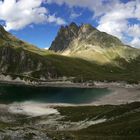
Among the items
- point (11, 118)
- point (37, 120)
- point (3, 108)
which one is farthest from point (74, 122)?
point (3, 108)

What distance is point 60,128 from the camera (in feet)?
278

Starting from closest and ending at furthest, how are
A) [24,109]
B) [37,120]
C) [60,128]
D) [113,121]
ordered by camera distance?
1. [113,121]
2. [60,128]
3. [37,120]
4. [24,109]

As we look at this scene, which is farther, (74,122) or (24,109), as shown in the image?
(24,109)

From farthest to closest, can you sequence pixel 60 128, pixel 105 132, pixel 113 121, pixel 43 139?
pixel 60 128 → pixel 113 121 → pixel 105 132 → pixel 43 139

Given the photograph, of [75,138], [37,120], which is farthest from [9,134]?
[37,120]

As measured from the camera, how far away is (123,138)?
53.0 m

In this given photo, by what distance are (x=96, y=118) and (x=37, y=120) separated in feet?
74.9

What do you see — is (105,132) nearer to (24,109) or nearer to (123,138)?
(123,138)

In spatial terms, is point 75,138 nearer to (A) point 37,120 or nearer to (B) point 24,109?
(A) point 37,120

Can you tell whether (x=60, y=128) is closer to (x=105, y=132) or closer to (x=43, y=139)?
(x=105, y=132)

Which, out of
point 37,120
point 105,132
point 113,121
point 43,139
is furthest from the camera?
point 37,120

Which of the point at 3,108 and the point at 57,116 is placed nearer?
the point at 57,116

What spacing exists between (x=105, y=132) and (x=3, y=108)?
71160 mm

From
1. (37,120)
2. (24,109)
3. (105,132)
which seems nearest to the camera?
(105,132)
